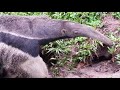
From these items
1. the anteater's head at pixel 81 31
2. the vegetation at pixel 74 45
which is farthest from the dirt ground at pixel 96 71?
the anteater's head at pixel 81 31

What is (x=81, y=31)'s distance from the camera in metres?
4.66

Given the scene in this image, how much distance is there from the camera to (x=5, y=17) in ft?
15.8

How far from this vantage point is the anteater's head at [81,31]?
15.3 ft

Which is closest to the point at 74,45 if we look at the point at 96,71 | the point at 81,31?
the point at 81,31

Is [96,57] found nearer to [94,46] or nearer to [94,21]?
[94,46]

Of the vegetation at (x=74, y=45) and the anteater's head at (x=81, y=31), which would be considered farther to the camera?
the vegetation at (x=74, y=45)

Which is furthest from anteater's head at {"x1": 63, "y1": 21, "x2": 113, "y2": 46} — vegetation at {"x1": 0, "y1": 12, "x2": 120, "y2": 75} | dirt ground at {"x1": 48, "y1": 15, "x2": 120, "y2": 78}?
dirt ground at {"x1": 48, "y1": 15, "x2": 120, "y2": 78}

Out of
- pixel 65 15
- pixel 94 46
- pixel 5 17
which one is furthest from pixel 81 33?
pixel 5 17

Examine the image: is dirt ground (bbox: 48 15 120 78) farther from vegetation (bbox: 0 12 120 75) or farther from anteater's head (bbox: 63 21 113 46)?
anteater's head (bbox: 63 21 113 46)

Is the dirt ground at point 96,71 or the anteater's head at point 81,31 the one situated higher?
the anteater's head at point 81,31

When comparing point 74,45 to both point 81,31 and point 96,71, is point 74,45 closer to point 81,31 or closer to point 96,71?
point 81,31

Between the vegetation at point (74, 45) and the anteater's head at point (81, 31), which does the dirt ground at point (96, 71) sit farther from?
the anteater's head at point (81, 31)
